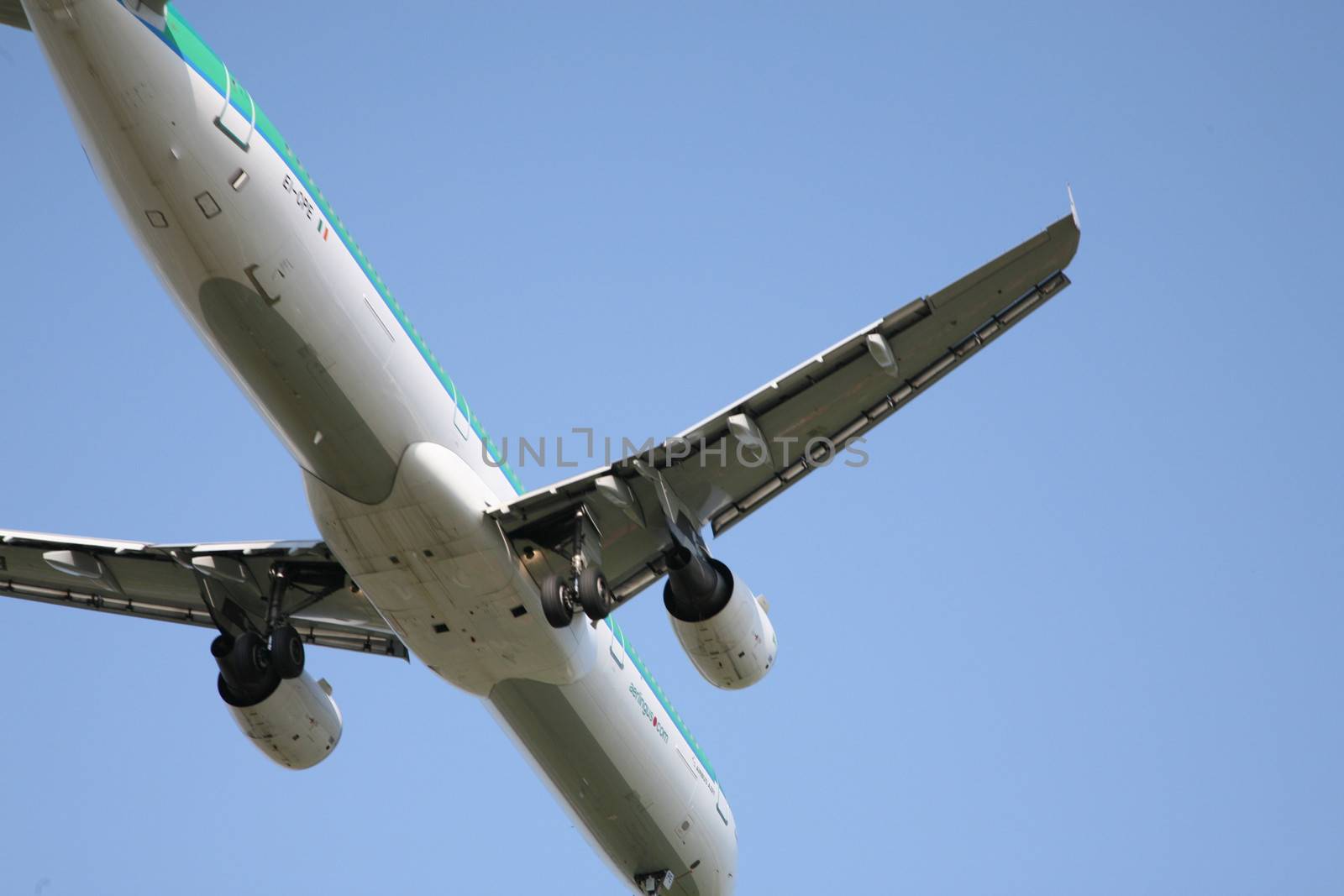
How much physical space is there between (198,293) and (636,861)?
13.7 metres

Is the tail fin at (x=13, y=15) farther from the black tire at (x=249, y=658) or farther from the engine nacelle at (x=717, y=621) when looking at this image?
the engine nacelle at (x=717, y=621)

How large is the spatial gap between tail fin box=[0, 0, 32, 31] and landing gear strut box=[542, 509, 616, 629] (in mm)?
9262

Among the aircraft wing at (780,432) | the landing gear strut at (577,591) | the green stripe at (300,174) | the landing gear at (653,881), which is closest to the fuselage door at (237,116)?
the green stripe at (300,174)

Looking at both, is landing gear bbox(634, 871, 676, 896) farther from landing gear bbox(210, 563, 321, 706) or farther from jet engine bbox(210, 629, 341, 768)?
landing gear bbox(210, 563, 321, 706)

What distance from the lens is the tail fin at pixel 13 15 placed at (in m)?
17.1

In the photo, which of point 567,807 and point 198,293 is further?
point 567,807

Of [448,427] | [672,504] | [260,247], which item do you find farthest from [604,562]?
[260,247]

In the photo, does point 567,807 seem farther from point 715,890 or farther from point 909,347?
point 909,347

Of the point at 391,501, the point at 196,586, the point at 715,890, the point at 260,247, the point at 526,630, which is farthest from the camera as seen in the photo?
the point at 715,890

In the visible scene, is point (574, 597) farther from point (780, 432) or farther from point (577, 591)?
point (780, 432)

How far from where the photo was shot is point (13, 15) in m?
17.3

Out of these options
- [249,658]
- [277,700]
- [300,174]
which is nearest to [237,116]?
[300,174]

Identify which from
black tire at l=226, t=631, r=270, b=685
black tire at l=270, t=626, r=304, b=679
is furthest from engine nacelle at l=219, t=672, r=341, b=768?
black tire at l=270, t=626, r=304, b=679

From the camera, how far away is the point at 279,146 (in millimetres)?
18656
